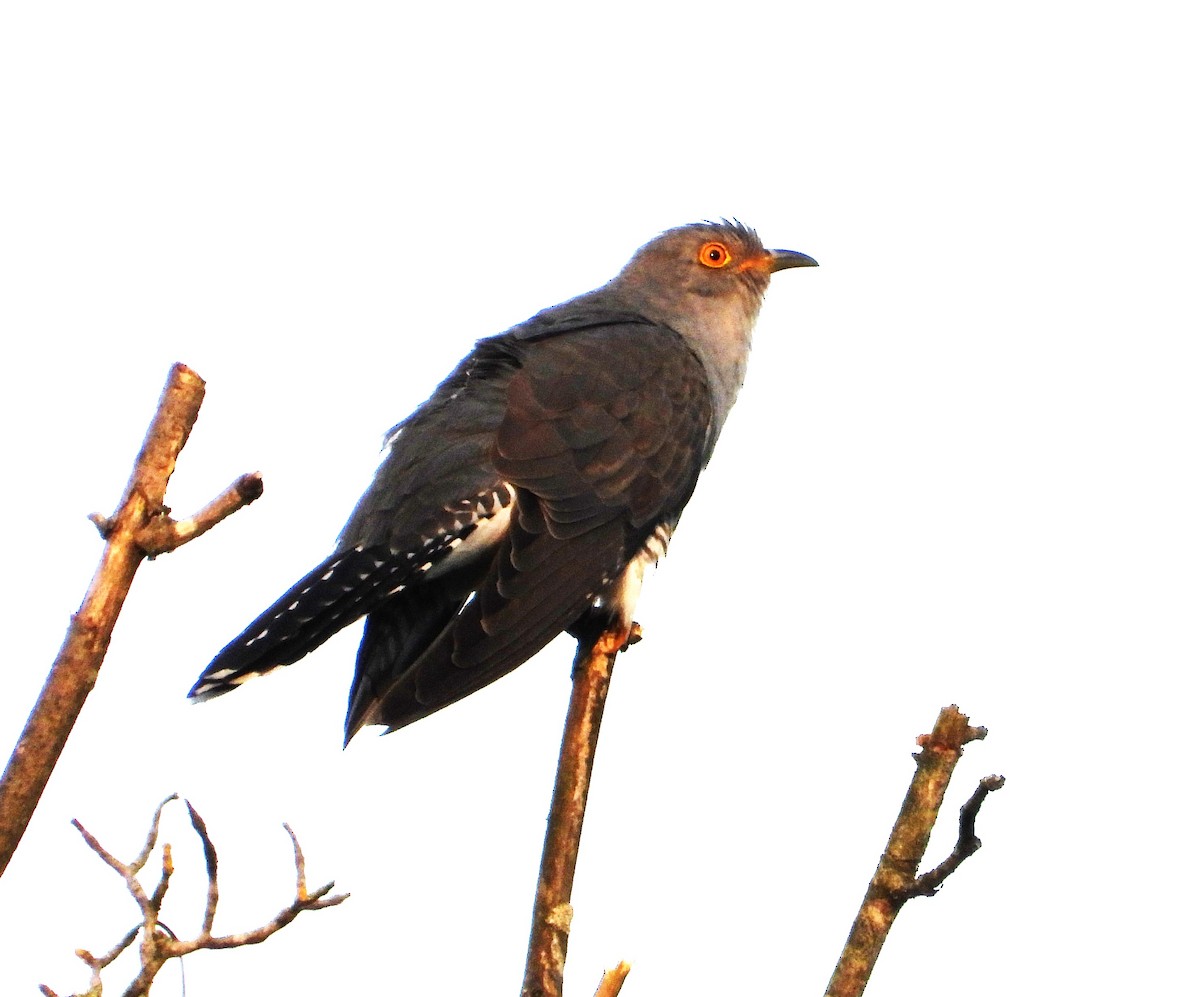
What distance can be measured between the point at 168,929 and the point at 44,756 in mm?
648

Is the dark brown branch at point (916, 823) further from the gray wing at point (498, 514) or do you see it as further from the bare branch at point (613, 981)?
the gray wing at point (498, 514)

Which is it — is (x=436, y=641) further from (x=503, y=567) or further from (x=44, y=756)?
(x=44, y=756)

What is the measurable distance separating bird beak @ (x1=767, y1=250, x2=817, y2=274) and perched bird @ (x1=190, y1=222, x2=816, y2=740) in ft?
3.37

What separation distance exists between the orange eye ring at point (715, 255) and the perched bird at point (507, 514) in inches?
32.4

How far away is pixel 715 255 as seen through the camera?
6984mm

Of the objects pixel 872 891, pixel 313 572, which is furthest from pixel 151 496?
pixel 313 572

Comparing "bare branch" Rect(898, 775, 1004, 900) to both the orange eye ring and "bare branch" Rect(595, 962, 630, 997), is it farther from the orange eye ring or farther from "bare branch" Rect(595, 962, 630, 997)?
the orange eye ring

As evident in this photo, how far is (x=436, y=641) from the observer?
4.52 meters

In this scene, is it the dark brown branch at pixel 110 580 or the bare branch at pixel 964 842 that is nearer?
Result: the dark brown branch at pixel 110 580

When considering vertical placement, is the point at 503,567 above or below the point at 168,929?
above

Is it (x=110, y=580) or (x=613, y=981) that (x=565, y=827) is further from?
(x=110, y=580)

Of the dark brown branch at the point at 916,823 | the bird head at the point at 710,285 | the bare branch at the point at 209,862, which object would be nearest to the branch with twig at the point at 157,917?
the bare branch at the point at 209,862

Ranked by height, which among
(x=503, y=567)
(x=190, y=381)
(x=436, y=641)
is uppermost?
(x=503, y=567)

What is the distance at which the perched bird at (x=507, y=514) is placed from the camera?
171 inches
